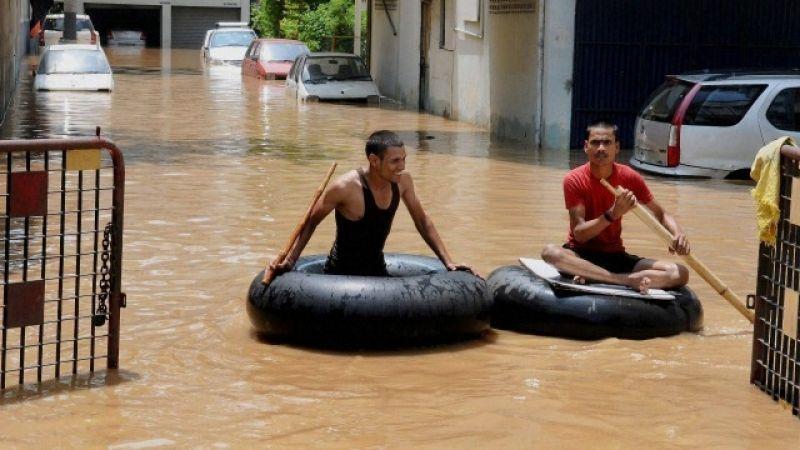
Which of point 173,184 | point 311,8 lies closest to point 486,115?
point 173,184

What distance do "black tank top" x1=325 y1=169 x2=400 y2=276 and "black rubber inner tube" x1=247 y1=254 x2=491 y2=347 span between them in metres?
0.33

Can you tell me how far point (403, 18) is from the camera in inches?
1314

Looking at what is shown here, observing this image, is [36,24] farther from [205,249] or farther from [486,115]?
[205,249]

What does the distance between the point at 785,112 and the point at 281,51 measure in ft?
76.7

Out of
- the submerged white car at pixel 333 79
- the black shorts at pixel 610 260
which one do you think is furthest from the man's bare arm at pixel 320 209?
the submerged white car at pixel 333 79

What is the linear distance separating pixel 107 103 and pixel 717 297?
2117cm

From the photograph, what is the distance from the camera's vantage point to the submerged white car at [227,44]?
151 ft

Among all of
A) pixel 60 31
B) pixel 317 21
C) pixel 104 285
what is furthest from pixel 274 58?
pixel 104 285

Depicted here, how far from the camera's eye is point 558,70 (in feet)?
72.4

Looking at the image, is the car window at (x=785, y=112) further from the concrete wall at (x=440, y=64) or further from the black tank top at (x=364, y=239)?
the concrete wall at (x=440, y=64)

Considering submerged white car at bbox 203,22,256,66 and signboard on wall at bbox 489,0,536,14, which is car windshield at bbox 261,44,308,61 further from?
signboard on wall at bbox 489,0,536,14

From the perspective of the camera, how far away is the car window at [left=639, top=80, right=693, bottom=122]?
17.7 meters

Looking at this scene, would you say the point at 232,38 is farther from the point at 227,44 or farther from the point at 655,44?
the point at 655,44

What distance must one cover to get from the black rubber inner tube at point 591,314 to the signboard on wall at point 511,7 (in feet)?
46.1
